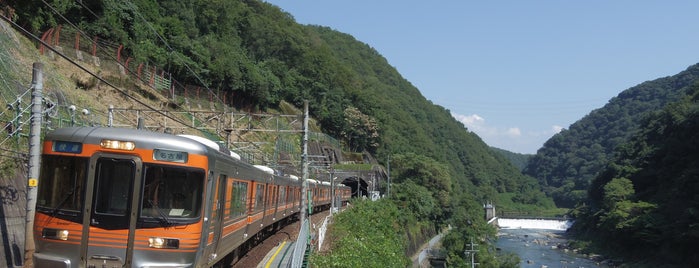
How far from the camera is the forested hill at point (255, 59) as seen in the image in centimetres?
3192

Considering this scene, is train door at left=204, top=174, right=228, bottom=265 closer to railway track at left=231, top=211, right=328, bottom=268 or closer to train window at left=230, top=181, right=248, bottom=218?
train window at left=230, top=181, right=248, bottom=218

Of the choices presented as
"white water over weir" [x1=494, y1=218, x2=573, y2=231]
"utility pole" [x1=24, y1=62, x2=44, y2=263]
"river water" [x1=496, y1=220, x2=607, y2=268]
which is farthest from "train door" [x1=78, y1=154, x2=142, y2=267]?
"white water over weir" [x1=494, y1=218, x2=573, y2=231]

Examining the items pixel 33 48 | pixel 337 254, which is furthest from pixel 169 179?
pixel 33 48

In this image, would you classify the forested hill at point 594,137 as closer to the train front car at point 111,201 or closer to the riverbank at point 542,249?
the riverbank at point 542,249

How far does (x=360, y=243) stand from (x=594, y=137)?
174 meters

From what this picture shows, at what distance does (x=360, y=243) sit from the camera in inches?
819

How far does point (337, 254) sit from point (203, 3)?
43.2 meters

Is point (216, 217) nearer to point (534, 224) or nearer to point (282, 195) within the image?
point (282, 195)

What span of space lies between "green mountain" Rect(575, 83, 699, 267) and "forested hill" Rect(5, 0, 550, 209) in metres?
18.0

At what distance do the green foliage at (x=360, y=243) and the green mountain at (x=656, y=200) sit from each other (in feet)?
75.2

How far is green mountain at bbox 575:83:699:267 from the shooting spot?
44.0 meters

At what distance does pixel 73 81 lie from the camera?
25.5m

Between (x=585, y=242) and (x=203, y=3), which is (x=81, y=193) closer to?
(x=203, y=3)

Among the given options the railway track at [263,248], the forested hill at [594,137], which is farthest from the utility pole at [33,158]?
the forested hill at [594,137]
